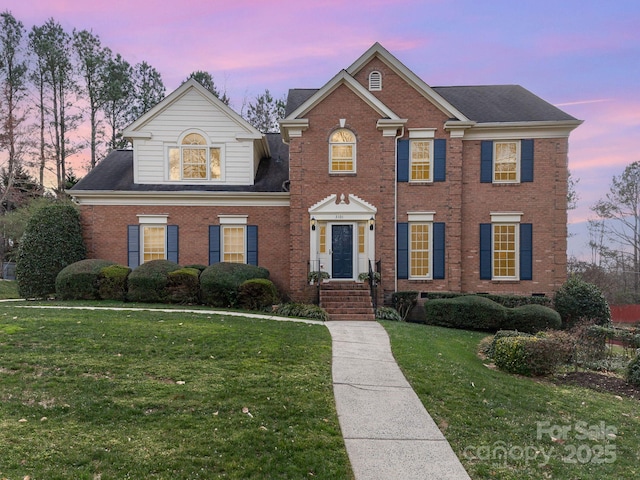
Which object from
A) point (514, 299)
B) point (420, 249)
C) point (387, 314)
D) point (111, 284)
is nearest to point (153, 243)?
point (111, 284)

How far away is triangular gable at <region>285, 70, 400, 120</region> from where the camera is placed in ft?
48.4

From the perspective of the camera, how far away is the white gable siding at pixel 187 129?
16.1 m

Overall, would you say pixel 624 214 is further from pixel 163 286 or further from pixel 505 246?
pixel 163 286

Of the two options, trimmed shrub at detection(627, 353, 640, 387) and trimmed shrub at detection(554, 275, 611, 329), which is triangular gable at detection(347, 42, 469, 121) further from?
trimmed shrub at detection(627, 353, 640, 387)

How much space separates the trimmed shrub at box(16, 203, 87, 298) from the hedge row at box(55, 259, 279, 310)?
3.65ft

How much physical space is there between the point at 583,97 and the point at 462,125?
501 centimetres

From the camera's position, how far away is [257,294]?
13492 millimetres

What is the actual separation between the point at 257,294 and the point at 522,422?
9467 mm

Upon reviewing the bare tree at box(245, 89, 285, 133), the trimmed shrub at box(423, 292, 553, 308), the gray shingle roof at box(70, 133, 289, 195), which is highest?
the bare tree at box(245, 89, 285, 133)

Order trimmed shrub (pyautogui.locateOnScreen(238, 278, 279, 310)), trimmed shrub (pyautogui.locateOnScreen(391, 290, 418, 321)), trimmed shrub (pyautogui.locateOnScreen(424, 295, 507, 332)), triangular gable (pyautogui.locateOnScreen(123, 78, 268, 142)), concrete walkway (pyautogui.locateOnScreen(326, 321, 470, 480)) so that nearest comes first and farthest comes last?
concrete walkway (pyautogui.locateOnScreen(326, 321, 470, 480)) → trimmed shrub (pyautogui.locateOnScreen(424, 295, 507, 332)) → trimmed shrub (pyautogui.locateOnScreen(238, 278, 279, 310)) → trimmed shrub (pyautogui.locateOnScreen(391, 290, 418, 321)) → triangular gable (pyautogui.locateOnScreen(123, 78, 268, 142))

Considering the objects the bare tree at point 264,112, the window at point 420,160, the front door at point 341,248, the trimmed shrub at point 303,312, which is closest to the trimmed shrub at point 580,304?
the window at point 420,160

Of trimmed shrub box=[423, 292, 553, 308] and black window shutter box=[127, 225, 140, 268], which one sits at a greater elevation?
black window shutter box=[127, 225, 140, 268]

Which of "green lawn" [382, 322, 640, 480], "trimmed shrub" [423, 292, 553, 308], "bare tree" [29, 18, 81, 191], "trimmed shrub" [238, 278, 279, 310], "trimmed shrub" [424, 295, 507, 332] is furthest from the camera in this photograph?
"bare tree" [29, 18, 81, 191]

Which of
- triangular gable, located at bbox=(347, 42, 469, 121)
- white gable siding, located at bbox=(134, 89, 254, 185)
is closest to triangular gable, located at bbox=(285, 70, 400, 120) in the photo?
triangular gable, located at bbox=(347, 42, 469, 121)
